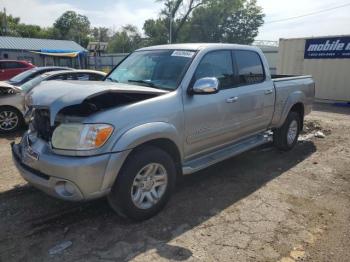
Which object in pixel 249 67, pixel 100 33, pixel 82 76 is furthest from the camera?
pixel 100 33

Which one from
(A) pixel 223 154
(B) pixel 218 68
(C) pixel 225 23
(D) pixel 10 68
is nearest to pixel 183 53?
(B) pixel 218 68

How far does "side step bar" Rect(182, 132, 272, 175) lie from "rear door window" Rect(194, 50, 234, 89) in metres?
0.91

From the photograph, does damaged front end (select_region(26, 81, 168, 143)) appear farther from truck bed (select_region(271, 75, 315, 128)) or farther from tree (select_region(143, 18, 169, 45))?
tree (select_region(143, 18, 169, 45))

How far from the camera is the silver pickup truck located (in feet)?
10.2

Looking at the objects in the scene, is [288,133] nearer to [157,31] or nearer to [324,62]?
[324,62]

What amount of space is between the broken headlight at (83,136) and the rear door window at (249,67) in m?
2.46

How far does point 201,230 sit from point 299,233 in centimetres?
103

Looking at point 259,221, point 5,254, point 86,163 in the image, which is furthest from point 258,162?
point 5,254

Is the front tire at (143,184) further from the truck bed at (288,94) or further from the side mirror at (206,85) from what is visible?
the truck bed at (288,94)

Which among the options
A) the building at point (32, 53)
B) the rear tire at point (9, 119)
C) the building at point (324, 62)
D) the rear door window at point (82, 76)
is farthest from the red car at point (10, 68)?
the building at point (32, 53)

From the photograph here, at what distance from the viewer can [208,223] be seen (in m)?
3.67

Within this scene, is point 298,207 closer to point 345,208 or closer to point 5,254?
point 345,208

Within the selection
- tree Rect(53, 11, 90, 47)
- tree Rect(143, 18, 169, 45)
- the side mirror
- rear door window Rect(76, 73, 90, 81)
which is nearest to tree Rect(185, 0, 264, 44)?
tree Rect(143, 18, 169, 45)

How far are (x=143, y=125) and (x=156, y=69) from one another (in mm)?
1209
